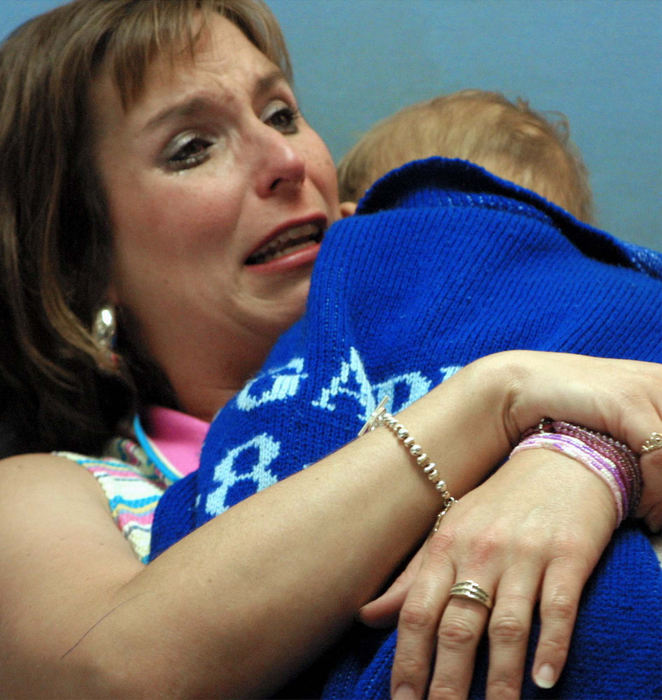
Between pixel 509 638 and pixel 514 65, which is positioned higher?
pixel 514 65

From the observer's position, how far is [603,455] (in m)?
0.65

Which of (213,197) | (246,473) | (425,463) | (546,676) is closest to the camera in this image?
(546,676)

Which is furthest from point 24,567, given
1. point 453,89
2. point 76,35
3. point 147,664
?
point 453,89

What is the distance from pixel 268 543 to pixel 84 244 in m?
0.72

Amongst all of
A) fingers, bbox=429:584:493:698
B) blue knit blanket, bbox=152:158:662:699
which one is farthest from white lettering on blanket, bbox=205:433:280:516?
fingers, bbox=429:584:493:698

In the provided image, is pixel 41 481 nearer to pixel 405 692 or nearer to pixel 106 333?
pixel 106 333

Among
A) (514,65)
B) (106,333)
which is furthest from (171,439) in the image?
(514,65)

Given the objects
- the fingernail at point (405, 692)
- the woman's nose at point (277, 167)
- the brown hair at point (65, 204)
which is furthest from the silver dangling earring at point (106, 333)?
the fingernail at point (405, 692)

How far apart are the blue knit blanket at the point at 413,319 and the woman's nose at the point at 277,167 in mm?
164

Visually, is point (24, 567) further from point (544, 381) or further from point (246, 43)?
point (246, 43)

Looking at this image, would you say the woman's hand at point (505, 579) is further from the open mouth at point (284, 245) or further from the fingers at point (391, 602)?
the open mouth at point (284, 245)

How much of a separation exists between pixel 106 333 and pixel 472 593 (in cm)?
78

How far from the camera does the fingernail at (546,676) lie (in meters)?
0.57

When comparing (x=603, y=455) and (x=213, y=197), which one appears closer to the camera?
(x=603, y=455)
